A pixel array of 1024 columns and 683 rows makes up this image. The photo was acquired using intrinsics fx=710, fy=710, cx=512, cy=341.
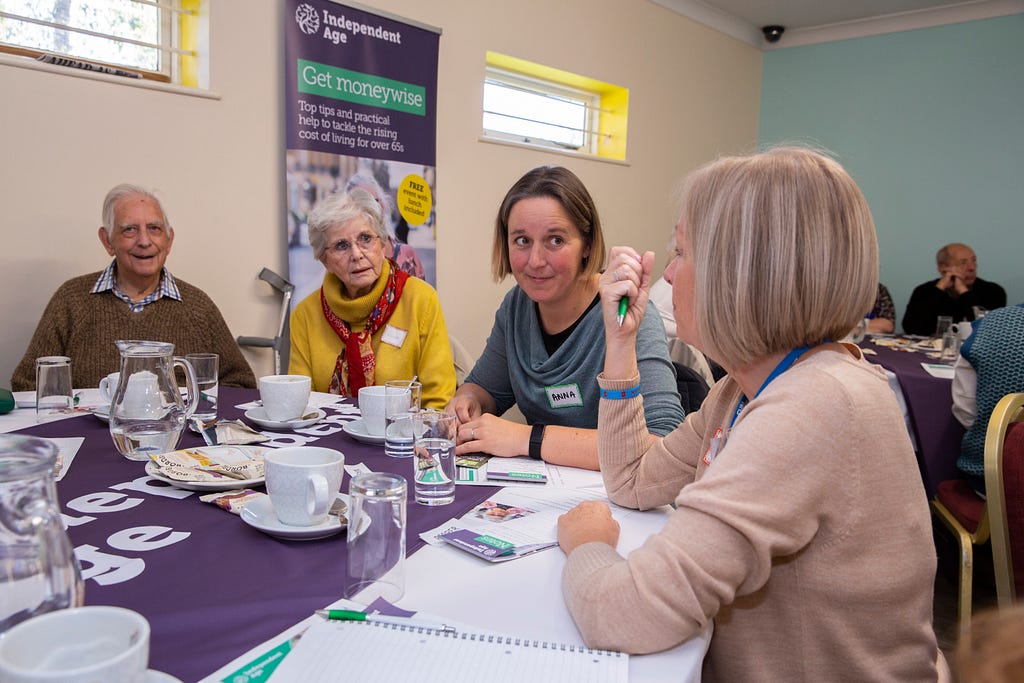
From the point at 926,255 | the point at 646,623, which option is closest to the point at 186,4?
the point at 646,623

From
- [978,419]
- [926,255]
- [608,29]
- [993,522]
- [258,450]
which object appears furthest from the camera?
[926,255]

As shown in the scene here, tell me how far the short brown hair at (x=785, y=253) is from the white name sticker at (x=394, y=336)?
5.79 ft

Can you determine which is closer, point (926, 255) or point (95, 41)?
point (95, 41)

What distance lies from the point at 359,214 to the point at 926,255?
5.36m

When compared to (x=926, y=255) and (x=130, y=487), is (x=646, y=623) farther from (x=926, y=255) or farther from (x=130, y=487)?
(x=926, y=255)

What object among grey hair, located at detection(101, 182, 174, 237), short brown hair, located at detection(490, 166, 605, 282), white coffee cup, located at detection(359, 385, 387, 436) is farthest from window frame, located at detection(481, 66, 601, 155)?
white coffee cup, located at detection(359, 385, 387, 436)

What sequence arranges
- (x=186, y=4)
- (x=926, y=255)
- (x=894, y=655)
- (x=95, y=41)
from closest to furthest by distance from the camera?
(x=894, y=655) → (x=95, y=41) → (x=186, y=4) → (x=926, y=255)

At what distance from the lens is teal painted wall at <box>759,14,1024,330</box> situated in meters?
5.72

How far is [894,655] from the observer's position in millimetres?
880

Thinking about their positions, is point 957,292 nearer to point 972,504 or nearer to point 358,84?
point 972,504

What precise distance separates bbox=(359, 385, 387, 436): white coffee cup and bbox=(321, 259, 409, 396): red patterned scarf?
0.97 metres

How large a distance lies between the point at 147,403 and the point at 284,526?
0.49m

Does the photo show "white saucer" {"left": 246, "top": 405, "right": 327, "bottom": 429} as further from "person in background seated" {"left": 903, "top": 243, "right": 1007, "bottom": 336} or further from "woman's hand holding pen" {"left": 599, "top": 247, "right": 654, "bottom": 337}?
"person in background seated" {"left": 903, "top": 243, "right": 1007, "bottom": 336}

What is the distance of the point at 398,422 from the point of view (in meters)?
1.41
